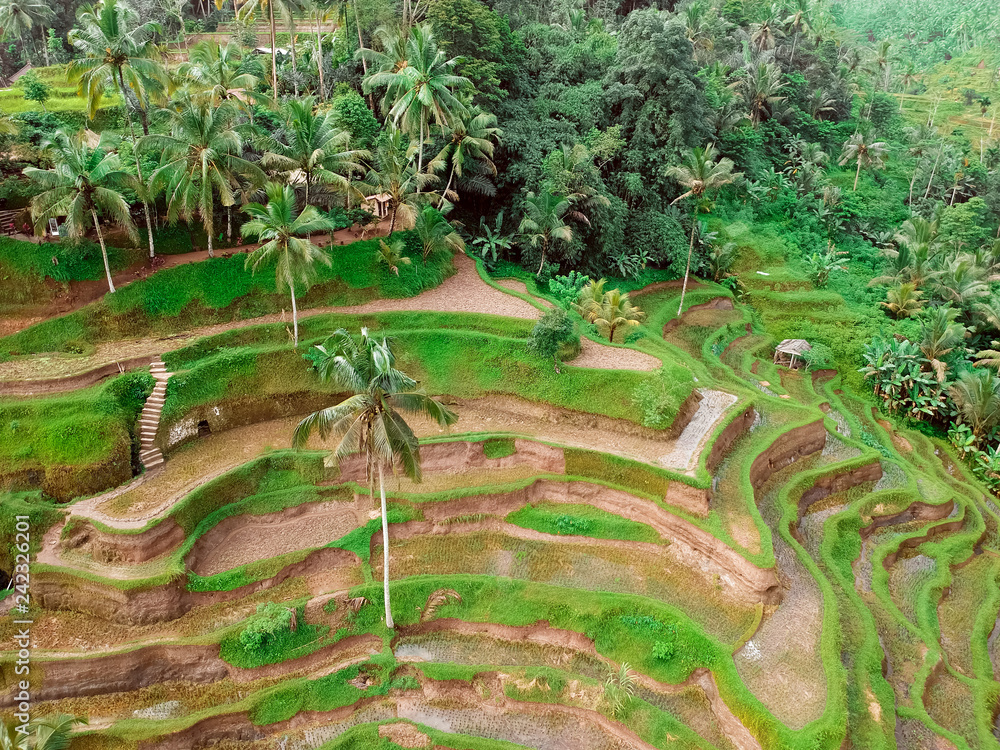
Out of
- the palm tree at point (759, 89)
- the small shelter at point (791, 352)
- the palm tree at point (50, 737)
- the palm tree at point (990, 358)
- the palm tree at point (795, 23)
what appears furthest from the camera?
the palm tree at point (795, 23)

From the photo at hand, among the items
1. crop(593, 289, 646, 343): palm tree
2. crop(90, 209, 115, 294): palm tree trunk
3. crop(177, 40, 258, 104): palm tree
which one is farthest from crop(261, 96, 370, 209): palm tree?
crop(593, 289, 646, 343): palm tree

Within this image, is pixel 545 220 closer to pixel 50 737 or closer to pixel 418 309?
pixel 418 309

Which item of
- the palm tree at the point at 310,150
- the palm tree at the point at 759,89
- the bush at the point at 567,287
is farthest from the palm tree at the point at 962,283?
the palm tree at the point at 310,150

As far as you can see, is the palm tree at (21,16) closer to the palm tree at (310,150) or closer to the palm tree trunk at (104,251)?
the palm tree trunk at (104,251)

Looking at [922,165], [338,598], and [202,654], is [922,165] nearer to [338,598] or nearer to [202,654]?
[338,598]

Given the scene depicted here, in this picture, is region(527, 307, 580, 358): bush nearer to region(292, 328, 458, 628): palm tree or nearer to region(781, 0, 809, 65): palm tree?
region(292, 328, 458, 628): palm tree

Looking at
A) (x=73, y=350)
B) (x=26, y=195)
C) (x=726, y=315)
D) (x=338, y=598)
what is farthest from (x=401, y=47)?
(x=338, y=598)
